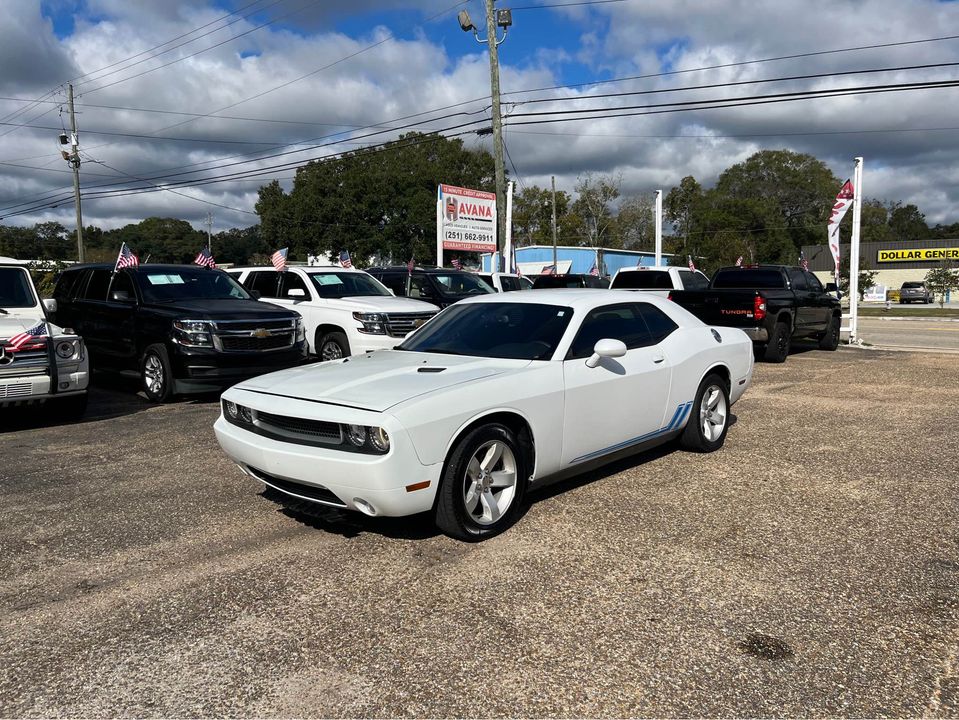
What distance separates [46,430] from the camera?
7988 mm

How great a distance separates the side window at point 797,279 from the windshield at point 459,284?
5.82 metres

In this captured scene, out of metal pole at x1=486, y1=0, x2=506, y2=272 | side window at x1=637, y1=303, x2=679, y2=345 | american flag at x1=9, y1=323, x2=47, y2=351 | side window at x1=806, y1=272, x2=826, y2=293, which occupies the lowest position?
american flag at x1=9, y1=323, x2=47, y2=351

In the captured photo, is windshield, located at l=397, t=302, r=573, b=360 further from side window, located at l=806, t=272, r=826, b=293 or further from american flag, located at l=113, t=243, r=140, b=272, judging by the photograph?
side window, located at l=806, t=272, r=826, b=293

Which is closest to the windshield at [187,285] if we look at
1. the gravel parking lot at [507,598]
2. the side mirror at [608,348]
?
the gravel parking lot at [507,598]

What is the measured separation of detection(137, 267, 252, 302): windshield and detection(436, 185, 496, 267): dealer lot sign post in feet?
48.9

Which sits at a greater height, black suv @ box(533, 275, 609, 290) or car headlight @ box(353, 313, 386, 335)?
black suv @ box(533, 275, 609, 290)

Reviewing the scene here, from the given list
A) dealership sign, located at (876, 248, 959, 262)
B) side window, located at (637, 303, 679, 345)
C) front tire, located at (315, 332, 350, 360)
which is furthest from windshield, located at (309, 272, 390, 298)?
dealership sign, located at (876, 248, 959, 262)

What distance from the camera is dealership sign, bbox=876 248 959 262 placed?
71.6 meters

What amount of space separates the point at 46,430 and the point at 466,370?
18.3 ft

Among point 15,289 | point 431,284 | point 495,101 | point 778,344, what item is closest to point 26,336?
point 15,289

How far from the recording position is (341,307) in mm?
11492

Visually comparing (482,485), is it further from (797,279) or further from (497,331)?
(797,279)

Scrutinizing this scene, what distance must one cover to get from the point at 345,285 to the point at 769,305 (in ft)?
23.9

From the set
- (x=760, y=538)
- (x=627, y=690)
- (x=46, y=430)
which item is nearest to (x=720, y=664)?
(x=627, y=690)
